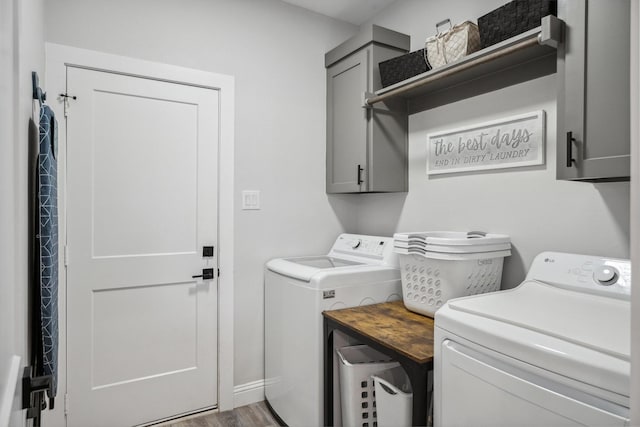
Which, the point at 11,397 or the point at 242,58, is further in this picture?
the point at 242,58

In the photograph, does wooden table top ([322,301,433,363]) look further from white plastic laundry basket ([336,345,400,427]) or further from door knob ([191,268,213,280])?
door knob ([191,268,213,280])

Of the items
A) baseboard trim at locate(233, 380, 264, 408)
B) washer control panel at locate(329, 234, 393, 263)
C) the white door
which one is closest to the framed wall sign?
washer control panel at locate(329, 234, 393, 263)

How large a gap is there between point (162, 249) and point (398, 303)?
4.63ft

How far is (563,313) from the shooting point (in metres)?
1.18

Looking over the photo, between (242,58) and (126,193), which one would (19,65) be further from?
(242,58)

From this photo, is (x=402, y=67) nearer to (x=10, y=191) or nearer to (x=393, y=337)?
(x=393, y=337)

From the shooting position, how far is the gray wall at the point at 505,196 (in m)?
1.51

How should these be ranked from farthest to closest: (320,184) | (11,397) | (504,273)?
(320,184) → (504,273) → (11,397)

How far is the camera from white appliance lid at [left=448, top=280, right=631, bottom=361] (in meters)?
0.95

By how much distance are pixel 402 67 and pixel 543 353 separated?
5.45ft

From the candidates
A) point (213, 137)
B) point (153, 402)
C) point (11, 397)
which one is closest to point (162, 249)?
point (213, 137)

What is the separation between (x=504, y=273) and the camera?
186cm

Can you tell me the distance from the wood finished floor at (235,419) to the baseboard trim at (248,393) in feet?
0.15

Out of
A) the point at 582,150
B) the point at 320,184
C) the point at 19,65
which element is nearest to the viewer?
the point at 19,65
